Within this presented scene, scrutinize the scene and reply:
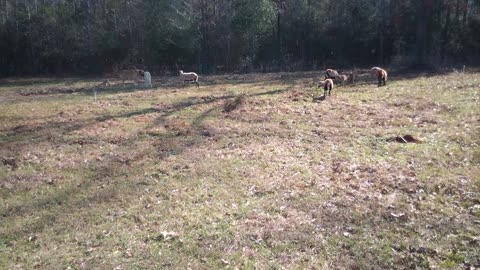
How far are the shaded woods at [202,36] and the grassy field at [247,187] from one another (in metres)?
20.3

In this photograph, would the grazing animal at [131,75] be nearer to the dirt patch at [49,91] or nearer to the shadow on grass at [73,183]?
the dirt patch at [49,91]

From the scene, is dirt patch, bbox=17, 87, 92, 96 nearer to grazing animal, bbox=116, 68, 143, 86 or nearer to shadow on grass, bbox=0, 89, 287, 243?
grazing animal, bbox=116, 68, 143, 86

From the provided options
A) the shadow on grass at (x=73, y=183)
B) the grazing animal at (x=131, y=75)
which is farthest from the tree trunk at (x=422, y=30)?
the shadow on grass at (x=73, y=183)

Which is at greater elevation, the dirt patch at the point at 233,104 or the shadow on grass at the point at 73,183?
the dirt patch at the point at 233,104

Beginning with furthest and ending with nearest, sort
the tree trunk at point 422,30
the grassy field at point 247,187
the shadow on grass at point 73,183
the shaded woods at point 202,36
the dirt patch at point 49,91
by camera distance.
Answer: the shaded woods at point 202,36
the tree trunk at point 422,30
the dirt patch at point 49,91
the shadow on grass at point 73,183
the grassy field at point 247,187

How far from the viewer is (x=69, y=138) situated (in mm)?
12203

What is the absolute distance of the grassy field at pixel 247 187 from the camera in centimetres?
582

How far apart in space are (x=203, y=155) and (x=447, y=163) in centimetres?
533

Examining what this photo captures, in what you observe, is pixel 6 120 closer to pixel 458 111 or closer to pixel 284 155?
pixel 284 155

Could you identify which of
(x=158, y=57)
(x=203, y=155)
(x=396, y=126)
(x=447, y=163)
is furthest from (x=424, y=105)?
(x=158, y=57)

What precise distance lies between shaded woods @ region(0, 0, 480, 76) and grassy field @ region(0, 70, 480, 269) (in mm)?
20327

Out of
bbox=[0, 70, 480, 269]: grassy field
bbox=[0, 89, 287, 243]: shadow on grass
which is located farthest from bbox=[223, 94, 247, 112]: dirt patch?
bbox=[0, 89, 287, 243]: shadow on grass

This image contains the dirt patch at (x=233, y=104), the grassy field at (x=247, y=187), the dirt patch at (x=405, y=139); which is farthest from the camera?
the dirt patch at (x=233, y=104)

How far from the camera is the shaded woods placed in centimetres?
3469
